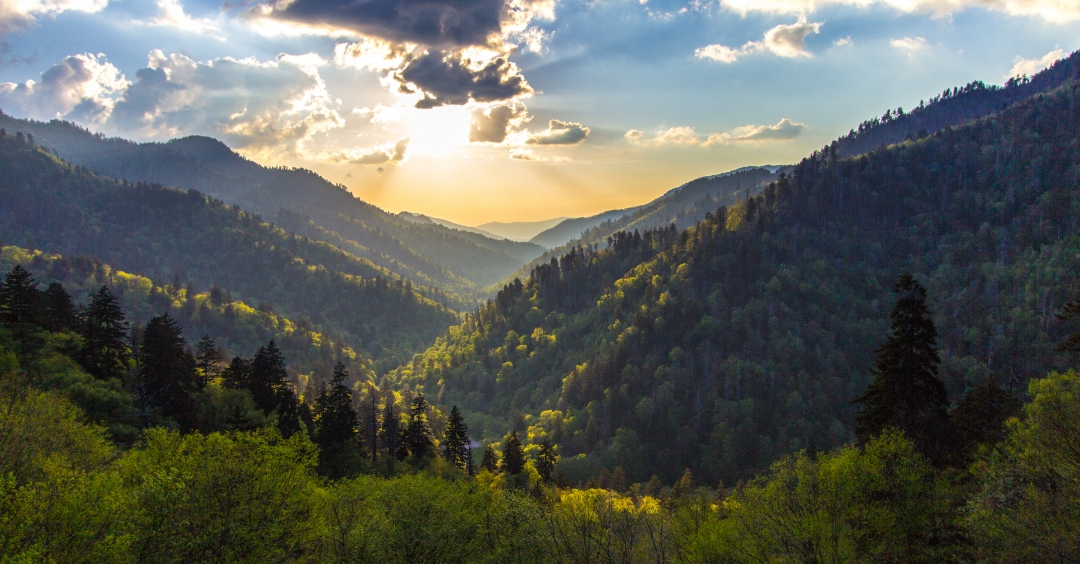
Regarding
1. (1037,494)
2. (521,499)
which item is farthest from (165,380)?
(1037,494)

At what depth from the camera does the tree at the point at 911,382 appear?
39.1 m

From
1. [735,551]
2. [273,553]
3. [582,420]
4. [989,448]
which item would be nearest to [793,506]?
[735,551]

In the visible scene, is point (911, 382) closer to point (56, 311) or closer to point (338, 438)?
point (338, 438)

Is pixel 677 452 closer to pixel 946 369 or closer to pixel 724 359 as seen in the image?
pixel 724 359

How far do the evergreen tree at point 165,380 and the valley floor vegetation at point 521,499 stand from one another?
413cm

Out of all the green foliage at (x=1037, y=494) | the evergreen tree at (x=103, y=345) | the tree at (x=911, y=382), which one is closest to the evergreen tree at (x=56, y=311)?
the evergreen tree at (x=103, y=345)

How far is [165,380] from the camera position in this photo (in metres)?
67.3

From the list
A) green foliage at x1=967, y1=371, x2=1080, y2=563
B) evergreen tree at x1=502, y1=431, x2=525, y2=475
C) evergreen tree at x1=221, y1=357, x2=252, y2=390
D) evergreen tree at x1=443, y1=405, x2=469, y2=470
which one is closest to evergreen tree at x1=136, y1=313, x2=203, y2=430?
evergreen tree at x1=221, y1=357, x2=252, y2=390

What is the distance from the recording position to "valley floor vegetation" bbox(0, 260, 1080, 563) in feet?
90.7

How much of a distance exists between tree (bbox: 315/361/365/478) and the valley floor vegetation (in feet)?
53.2

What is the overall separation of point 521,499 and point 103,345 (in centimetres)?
5811

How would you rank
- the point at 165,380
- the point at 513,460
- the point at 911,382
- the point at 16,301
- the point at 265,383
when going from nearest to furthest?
the point at 911,382 < the point at 16,301 < the point at 165,380 < the point at 265,383 < the point at 513,460

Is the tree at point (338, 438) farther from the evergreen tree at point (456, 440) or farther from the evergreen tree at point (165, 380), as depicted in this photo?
the evergreen tree at point (456, 440)

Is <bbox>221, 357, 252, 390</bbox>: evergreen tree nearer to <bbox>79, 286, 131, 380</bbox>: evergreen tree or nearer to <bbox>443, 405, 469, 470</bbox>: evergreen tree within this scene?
<bbox>79, 286, 131, 380</bbox>: evergreen tree
